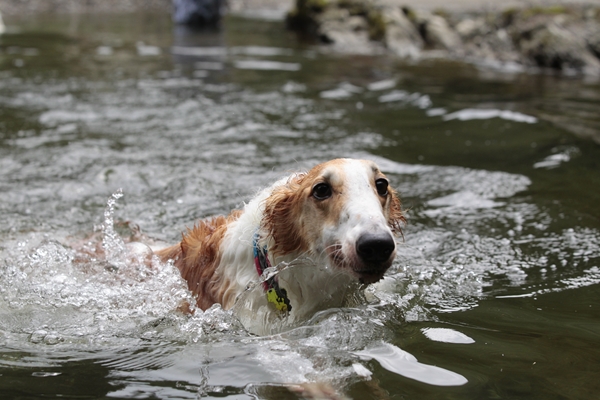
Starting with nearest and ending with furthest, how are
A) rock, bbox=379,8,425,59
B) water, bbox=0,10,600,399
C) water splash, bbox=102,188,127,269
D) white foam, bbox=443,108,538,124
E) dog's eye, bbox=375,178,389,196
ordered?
water, bbox=0,10,600,399 < dog's eye, bbox=375,178,389,196 < water splash, bbox=102,188,127,269 < white foam, bbox=443,108,538,124 < rock, bbox=379,8,425,59

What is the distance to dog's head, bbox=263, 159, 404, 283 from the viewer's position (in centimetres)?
332

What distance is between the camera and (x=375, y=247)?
328 cm

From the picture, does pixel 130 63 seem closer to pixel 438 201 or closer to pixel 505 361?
pixel 438 201

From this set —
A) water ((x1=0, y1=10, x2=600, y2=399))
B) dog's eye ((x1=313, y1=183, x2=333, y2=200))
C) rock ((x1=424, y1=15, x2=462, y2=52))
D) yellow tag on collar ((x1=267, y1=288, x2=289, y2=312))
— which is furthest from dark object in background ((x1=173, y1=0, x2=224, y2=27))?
dog's eye ((x1=313, y1=183, x2=333, y2=200))

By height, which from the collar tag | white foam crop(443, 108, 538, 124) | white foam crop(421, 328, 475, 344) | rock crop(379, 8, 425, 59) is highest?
rock crop(379, 8, 425, 59)

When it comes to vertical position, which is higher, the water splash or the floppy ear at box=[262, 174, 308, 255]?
the floppy ear at box=[262, 174, 308, 255]

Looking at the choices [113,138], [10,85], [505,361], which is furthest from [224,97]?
[505,361]

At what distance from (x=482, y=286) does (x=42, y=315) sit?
9.94 feet

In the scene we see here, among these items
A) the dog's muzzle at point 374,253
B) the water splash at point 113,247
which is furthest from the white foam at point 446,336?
the water splash at point 113,247

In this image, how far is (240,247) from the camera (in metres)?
4.12

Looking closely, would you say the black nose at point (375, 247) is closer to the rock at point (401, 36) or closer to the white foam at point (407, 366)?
the white foam at point (407, 366)

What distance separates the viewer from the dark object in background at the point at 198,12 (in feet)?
73.7

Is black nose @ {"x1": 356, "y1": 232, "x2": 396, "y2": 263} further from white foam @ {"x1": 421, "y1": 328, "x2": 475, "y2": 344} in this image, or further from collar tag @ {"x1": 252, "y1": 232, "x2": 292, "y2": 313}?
white foam @ {"x1": 421, "y1": 328, "x2": 475, "y2": 344}

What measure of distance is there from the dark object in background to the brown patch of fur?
19059mm
